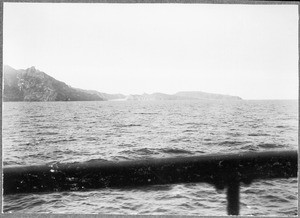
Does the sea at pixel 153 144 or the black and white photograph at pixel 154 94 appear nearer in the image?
the black and white photograph at pixel 154 94

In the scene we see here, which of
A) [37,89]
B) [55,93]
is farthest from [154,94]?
[37,89]

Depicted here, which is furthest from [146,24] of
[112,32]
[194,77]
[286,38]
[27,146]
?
[27,146]

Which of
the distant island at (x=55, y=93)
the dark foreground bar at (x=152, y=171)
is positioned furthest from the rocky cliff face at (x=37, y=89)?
the dark foreground bar at (x=152, y=171)

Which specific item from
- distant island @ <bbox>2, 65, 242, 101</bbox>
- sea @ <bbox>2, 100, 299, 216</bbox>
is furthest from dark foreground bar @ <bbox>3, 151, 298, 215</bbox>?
distant island @ <bbox>2, 65, 242, 101</bbox>

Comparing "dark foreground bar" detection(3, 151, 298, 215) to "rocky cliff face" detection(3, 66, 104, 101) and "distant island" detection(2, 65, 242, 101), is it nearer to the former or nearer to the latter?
"rocky cliff face" detection(3, 66, 104, 101)

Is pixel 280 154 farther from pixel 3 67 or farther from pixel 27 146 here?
pixel 27 146

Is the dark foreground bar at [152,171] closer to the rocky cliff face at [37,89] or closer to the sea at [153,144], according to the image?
the sea at [153,144]
